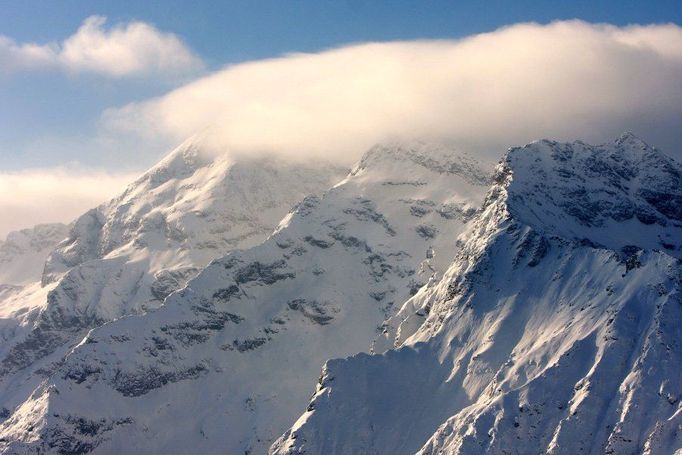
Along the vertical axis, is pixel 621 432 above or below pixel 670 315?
below

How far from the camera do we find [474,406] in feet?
615

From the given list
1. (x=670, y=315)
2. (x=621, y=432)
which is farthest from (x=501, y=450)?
(x=670, y=315)

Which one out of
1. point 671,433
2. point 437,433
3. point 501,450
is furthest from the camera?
point 437,433

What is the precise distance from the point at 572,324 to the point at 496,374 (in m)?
17.4

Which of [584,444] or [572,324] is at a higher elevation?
[572,324]

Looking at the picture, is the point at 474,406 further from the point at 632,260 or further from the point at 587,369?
the point at 632,260

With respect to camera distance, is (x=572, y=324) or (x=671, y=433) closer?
(x=671, y=433)

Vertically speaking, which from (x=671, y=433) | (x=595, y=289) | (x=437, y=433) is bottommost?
(x=671, y=433)

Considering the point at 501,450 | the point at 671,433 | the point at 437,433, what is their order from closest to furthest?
the point at 671,433 → the point at 501,450 → the point at 437,433

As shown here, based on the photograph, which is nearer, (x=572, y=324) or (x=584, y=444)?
(x=584, y=444)

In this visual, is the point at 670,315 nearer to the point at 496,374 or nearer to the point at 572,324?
the point at 572,324

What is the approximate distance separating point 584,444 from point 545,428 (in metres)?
7.85

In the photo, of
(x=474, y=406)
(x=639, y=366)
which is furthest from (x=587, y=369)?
(x=474, y=406)

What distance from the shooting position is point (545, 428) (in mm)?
175375
